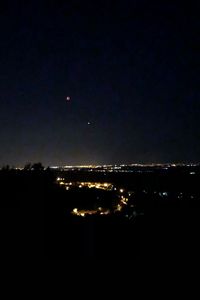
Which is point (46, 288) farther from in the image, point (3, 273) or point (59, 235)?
point (59, 235)

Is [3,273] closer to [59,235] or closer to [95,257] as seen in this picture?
[95,257]

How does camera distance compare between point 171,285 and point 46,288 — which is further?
point 171,285

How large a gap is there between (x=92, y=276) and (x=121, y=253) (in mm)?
4422

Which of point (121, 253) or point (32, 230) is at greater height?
point (32, 230)

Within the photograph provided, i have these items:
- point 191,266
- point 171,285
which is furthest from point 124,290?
point 191,266

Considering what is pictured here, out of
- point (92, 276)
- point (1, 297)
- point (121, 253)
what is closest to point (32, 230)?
point (121, 253)

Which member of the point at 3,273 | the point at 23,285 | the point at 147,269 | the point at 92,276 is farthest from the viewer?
the point at 147,269

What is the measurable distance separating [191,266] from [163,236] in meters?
7.05

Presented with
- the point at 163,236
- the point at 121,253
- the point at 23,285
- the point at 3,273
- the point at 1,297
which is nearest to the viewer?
the point at 1,297

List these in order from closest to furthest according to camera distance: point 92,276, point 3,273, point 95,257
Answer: point 3,273
point 92,276
point 95,257

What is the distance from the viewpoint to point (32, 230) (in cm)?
1587

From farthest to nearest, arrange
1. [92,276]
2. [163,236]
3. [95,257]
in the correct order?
[163,236] < [95,257] < [92,276]

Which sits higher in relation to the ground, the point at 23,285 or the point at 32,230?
the point at 32,230

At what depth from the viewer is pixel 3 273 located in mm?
11148
